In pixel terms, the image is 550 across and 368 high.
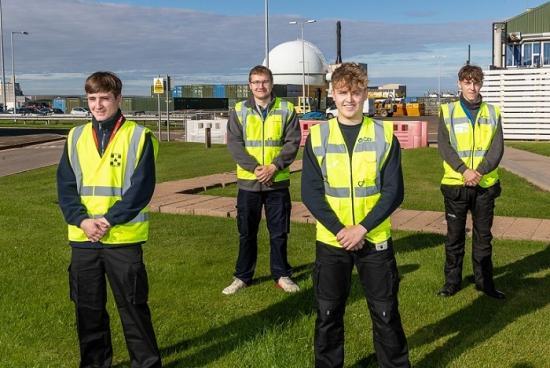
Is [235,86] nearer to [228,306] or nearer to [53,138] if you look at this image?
[53,138]

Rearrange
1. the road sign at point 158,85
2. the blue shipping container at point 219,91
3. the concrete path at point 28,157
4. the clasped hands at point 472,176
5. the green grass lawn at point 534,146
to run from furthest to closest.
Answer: the blue shipping container at point 219,91, the road sign at point 158,85, the green grass lawn at point 534,146, the concrete path at point 28,157, the clasped hands at point 472,176

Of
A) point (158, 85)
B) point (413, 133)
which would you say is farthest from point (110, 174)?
point (158, 85)

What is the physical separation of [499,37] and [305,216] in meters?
28.9

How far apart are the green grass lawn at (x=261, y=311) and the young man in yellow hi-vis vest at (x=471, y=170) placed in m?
0.27

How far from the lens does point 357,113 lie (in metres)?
3.58

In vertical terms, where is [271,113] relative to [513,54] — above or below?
below

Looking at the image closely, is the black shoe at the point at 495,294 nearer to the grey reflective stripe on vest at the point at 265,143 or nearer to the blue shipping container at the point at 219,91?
the grey reflective stripe on vest at the point at 265,143

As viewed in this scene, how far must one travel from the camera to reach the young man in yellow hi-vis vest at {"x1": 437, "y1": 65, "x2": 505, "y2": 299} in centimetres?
520

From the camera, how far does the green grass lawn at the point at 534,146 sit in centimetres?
1917

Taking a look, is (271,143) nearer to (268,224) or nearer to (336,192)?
(268,224)

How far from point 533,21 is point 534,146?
75.5 feet

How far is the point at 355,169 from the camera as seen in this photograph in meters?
3.57

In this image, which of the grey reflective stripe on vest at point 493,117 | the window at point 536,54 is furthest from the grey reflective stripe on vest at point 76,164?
the window at point 536,54

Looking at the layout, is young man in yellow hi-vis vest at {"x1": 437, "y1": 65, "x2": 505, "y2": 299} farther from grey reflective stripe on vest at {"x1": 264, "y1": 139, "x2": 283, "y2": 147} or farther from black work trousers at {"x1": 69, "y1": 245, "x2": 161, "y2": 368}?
black work trousers at {"x1": 69, "y1": 245, "x2": 161, "y2": 368}
